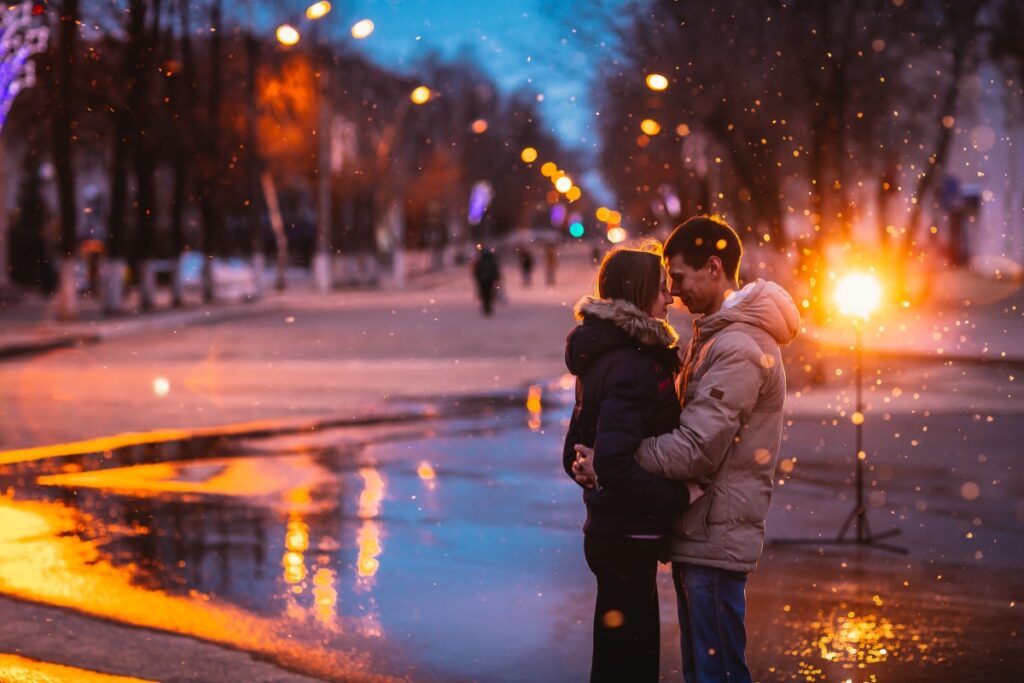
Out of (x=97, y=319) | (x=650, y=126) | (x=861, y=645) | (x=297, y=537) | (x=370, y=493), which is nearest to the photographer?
(x=861, y=645)

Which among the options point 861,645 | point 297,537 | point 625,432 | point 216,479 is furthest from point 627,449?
point 216,479

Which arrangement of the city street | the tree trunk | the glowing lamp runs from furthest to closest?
the tree trunk
the glowing lamp
the city street

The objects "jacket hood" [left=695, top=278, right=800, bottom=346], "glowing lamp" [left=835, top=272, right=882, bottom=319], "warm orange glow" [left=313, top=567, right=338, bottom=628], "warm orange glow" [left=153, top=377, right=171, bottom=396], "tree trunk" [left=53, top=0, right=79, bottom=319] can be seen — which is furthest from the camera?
"tree trunk" [left=53, top=0, right=79, bottom=319]

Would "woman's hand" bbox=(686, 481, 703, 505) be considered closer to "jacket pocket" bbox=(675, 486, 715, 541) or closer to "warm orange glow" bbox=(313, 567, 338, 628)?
"jacket pocket" bbox=(675, 486, 715, 541)

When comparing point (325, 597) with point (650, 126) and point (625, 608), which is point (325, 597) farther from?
point (650, 126)

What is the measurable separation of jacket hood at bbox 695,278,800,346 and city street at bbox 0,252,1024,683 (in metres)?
2.00

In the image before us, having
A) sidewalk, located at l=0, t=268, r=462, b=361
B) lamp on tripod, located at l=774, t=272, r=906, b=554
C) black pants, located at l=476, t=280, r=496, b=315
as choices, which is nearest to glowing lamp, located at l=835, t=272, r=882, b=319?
lamp on tripod, located at l=774, t=272, r=906, b=554

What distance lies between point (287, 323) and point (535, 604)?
2802 centimetres

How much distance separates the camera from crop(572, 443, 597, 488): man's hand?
14.7ft

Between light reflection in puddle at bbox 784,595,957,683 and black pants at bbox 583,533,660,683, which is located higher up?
black pants at bbox 583,533,660,683

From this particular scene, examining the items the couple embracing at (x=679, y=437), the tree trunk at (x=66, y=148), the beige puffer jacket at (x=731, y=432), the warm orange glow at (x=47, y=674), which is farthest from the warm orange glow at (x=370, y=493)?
the tree trunk at (x=66, y=148)

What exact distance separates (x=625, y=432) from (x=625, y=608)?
1.82 feet

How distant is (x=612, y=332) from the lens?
4406 millimetres

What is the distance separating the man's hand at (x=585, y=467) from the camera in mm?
4484
